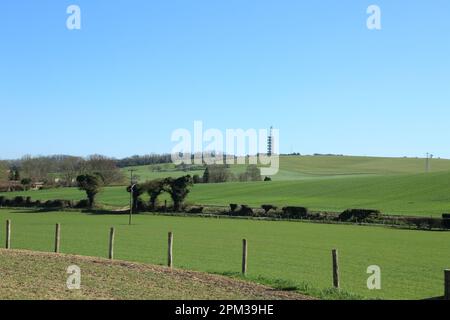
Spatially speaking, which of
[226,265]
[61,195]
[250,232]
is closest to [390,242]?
[250,232]

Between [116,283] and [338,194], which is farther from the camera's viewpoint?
[338,194]

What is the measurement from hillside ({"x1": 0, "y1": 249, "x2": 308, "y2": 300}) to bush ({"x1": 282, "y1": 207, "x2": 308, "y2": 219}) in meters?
48.2

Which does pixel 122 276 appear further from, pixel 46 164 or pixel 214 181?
pixel 46 164

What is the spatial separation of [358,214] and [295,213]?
7480 millimetres

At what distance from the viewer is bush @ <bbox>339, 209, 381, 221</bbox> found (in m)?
60.4

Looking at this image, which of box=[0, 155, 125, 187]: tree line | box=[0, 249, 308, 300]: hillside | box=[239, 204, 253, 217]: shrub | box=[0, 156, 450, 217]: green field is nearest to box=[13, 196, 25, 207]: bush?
box=[0, 156, 450, 217]: green field

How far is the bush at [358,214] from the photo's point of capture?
2378 inches

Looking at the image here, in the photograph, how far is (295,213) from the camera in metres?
65.4

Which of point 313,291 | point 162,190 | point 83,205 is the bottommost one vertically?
point 83,205

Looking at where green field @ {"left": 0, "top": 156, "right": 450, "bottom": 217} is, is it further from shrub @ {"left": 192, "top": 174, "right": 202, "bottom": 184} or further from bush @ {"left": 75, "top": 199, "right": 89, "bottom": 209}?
shrub @ {"left": 192, "top": 174, "right": 202, "bottom": 184}

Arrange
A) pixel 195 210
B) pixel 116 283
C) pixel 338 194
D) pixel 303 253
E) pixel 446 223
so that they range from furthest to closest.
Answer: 1. pixel 338 194
2. pixel 195 210
3. pixel 446 223
4. pixel 303 253
5. pixel 116 283

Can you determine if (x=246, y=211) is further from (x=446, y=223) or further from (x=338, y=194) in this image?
(x=446, y=223)

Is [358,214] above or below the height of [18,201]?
above

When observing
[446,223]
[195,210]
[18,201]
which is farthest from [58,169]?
[446,223]
